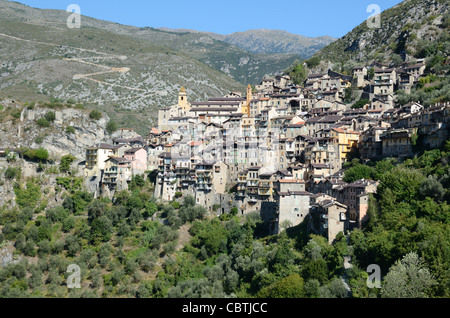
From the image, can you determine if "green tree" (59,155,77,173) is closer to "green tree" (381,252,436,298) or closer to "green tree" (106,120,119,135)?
"green tree" (106,120,119,135)

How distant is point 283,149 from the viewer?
7288 centimetres

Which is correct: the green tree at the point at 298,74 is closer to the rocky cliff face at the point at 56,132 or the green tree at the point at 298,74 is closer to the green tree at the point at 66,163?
the rocky cliff face at the point at 56,132

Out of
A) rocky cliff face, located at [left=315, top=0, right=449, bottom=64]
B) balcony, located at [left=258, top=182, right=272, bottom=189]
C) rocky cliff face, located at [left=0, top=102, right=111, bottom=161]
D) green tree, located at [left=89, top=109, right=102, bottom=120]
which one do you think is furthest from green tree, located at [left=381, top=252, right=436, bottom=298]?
rocky cliff face, located at [left=315, top=0, right=449, bottom=64]

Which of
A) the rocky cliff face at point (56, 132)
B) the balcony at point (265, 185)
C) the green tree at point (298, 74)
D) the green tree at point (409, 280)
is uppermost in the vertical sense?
the green tree at point (298, 74)

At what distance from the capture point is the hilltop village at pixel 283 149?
58.7m

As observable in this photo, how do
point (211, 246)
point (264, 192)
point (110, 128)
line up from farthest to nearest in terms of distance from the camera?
point (110, 128), point (264, 192), point (211, 246)

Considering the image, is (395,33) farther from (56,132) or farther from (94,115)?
(56,132)

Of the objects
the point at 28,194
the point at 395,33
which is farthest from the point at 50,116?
the point at 395,33

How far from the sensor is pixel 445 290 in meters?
42.8

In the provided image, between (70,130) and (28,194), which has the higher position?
(70,130)

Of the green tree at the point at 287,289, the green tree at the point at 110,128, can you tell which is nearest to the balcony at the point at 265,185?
the green tree at the point at 287,289

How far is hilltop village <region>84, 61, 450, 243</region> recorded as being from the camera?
58.7 metres

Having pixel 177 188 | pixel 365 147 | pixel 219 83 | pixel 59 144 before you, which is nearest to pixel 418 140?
pixel 365 147

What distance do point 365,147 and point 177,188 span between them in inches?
914
